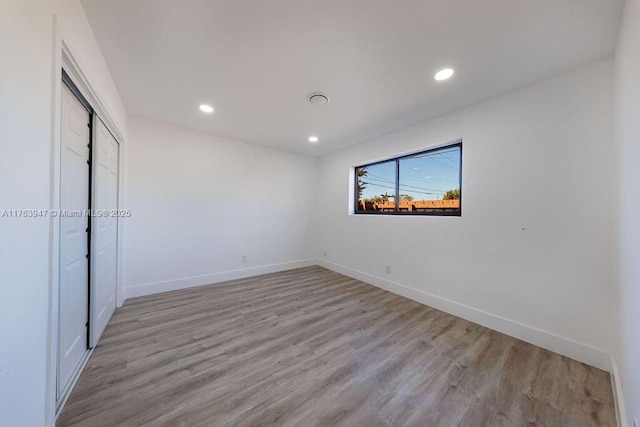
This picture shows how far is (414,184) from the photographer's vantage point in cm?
325

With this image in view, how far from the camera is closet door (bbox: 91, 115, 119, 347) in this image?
192 cm

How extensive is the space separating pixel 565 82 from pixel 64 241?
4.08m

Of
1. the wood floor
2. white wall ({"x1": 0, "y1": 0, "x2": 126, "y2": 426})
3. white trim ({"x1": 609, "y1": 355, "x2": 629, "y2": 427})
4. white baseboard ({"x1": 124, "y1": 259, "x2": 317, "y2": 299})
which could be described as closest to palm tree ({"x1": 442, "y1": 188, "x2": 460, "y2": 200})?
the wood floor

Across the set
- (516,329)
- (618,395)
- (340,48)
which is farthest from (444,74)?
(618,395)

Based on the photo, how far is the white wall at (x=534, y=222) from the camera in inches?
70.4

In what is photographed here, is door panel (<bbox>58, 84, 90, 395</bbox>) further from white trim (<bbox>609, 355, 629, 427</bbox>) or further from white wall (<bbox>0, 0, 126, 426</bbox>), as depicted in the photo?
white trim (<bbox>609, 355, 629, 427</bbox>)

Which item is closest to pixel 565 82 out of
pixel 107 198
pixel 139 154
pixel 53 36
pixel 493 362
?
pixel 493 362

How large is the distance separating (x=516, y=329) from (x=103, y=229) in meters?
4.13

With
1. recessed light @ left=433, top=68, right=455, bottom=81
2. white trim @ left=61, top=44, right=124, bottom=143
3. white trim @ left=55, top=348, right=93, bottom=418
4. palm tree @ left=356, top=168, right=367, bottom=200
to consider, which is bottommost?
white trim @ left=55, top=348, right=93, bottom=418

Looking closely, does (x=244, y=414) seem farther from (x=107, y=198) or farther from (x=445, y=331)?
(x=107, y=198)

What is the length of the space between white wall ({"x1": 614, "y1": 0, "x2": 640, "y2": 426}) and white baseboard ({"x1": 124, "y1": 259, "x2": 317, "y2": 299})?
4029 millimetres

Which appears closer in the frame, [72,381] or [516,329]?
[72,381]

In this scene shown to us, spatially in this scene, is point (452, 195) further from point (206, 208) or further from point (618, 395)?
point (206, 208)

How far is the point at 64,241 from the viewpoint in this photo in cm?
148
